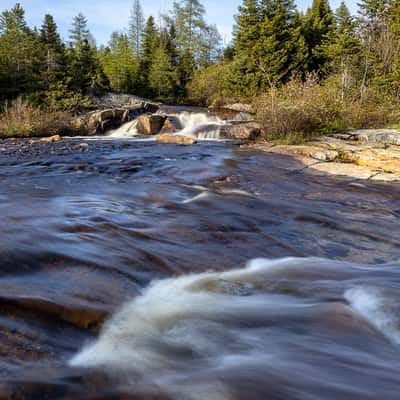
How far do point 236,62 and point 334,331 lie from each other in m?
31.8

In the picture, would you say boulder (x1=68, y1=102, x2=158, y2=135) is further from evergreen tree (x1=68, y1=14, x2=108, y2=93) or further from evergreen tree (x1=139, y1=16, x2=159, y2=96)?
evergreen tree (x1=139, y1=16, x2=159, y2=96)

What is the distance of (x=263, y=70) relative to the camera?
51.5 feet

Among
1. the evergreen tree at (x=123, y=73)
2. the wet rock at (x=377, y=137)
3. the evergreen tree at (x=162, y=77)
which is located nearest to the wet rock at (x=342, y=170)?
the wet rock at (x=377, y=137)

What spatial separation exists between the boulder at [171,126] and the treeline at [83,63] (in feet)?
28.2

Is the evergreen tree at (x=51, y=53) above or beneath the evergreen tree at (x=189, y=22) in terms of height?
beneath

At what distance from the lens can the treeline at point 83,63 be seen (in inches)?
1046

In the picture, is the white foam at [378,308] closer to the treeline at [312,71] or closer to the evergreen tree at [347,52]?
the treeline at [312,71]

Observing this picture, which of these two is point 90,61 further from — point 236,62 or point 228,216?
point 228,216

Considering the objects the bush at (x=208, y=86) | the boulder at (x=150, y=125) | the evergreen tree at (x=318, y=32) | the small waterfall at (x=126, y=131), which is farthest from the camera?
the bush at (x=208, y=86)

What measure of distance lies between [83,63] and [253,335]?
3257 cm

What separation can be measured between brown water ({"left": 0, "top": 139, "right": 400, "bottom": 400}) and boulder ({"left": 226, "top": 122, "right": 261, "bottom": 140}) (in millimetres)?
9371

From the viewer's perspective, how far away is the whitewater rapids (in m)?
2.08

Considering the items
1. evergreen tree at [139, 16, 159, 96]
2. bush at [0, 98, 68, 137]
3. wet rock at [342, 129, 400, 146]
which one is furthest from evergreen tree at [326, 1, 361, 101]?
evergreen tree at [139, 16, 159, 96]

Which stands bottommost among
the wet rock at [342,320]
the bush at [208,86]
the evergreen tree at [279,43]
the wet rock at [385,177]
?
the wet rock at [342,320]
